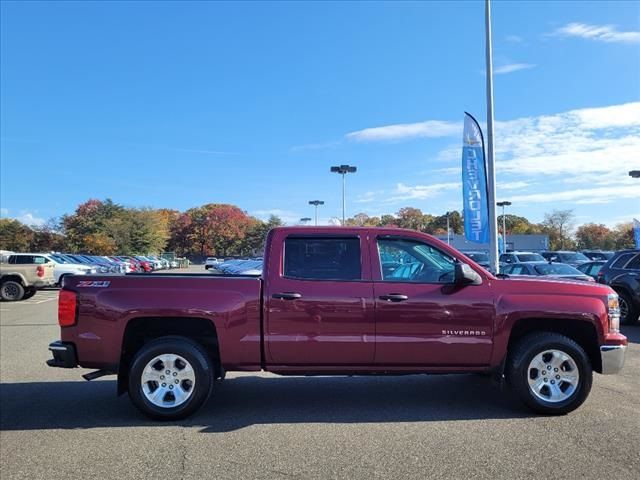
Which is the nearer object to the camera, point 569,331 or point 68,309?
point 68,309

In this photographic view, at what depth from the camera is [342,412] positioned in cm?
580

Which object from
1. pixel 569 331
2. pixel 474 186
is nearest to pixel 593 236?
pixel 474 186

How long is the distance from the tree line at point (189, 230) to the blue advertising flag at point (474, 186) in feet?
162

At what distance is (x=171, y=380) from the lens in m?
5.55

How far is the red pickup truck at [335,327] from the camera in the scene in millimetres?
5551

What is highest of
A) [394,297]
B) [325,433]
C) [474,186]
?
[474,186]

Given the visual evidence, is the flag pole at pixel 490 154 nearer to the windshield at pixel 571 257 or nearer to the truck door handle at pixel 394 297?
the truck door handle at pixel 394 297

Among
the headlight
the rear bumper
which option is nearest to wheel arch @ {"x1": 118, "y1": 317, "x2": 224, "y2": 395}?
the rear bumper

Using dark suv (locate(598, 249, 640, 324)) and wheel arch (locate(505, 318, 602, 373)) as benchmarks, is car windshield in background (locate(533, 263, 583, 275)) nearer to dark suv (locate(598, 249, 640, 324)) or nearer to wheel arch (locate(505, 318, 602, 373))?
dark suv (locate(598, 249, 640, 324))

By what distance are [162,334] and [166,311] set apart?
20.7 inches

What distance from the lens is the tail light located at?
562 centimetres

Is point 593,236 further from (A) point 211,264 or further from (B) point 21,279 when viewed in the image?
(B) point 21,279

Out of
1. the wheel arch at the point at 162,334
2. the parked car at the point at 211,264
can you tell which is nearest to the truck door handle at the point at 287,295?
the wheel arch at the point at 162,334

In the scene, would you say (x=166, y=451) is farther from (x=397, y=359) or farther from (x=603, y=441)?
(x=603, y=441)
